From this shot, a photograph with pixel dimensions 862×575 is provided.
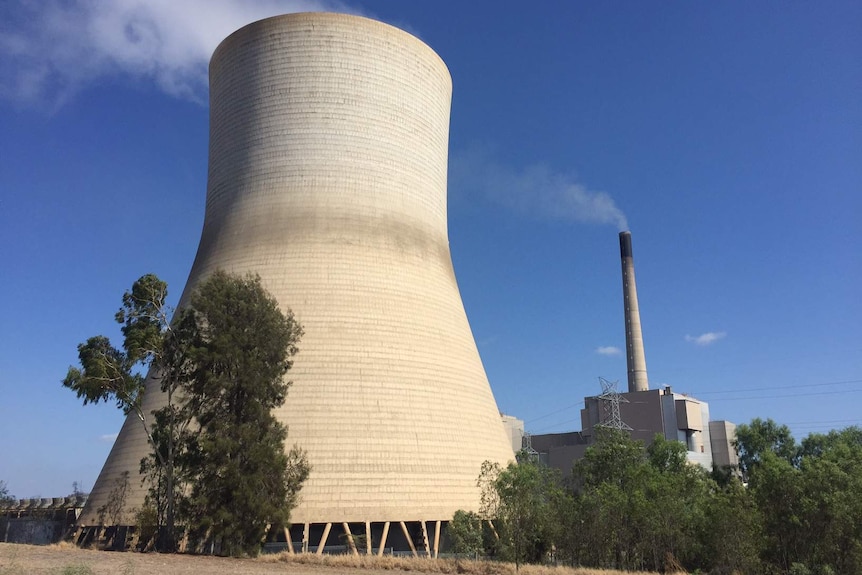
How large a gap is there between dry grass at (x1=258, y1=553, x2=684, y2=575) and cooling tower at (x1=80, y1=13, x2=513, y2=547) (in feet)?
7.36

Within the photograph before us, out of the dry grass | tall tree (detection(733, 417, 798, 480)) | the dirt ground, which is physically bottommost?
the dirt ground

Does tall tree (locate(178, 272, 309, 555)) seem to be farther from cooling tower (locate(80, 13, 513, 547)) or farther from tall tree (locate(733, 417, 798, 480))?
tall tree (locate(733, 417, 798, 480))

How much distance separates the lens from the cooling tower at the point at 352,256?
51.7 feet

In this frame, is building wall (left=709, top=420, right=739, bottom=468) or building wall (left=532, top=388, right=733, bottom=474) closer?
building wall (left=532, top=388, right=733, bottom=474)

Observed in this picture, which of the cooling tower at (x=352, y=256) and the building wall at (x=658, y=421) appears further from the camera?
the building wall at (x=658, y=421)

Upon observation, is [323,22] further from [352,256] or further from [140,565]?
[140,565]

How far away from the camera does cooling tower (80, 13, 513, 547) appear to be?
15.8 m

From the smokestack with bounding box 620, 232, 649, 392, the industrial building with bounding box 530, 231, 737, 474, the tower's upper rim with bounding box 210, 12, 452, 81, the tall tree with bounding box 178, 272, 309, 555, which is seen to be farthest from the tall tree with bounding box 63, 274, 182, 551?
the smokestack with bounding box 620, 232, 649, 392

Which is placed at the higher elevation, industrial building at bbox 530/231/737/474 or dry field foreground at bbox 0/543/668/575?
industrial building at bbox 530/231/737/474

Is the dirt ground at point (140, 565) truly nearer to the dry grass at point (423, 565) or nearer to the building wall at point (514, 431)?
the dry grass at point (423, 565)

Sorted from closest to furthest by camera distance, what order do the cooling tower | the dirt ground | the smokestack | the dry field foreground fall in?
the dirt ground < the dry field foreground < the cooling tower < the smokestack

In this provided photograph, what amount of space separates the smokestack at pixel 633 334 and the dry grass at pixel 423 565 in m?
28.9

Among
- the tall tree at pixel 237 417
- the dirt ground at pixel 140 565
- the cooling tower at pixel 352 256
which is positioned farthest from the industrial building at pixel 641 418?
the dirt ground at pixel 140 565

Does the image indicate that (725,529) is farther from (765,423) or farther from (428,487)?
(765,423)
